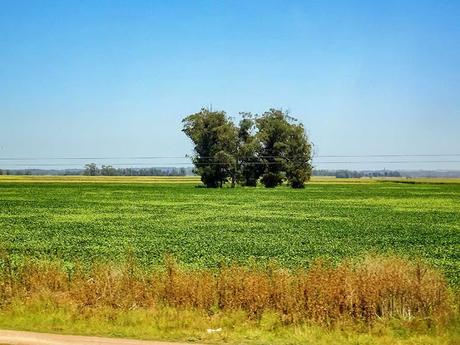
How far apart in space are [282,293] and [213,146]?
11314cm

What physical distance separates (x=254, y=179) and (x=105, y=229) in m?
92.6

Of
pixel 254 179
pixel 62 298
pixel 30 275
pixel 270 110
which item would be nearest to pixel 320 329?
pixel 62 298

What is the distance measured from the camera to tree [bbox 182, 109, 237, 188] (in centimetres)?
12450

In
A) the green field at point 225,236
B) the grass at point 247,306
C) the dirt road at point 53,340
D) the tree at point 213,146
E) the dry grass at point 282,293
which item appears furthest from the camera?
the tree at point 213,146

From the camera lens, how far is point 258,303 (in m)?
14.0

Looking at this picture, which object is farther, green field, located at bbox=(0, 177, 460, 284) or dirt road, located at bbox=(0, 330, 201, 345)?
green field, located at bbox=(0, 177, 460, 284)

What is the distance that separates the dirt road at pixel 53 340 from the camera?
11.3 m

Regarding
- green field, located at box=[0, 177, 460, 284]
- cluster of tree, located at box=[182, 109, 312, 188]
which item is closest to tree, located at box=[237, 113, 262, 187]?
cluster of tree, located at box=[182, 109, 312, 188]

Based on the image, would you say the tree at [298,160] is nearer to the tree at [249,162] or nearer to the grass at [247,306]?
the tree at [249,162]

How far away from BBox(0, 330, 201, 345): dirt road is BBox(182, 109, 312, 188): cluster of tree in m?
111

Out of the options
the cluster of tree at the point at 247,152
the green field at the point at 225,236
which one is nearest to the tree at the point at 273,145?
the cluster of tree at the point at 247,152

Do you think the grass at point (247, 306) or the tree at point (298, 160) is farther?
the tree at point (298, 160)

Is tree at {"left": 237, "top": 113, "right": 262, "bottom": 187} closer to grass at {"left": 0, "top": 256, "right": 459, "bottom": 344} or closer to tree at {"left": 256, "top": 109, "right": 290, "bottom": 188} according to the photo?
tree at {"left": 256, "top": 109, "right": 290, "bottom": 188}

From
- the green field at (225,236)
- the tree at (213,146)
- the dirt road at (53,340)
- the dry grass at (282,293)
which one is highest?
the tree at (213,146)
